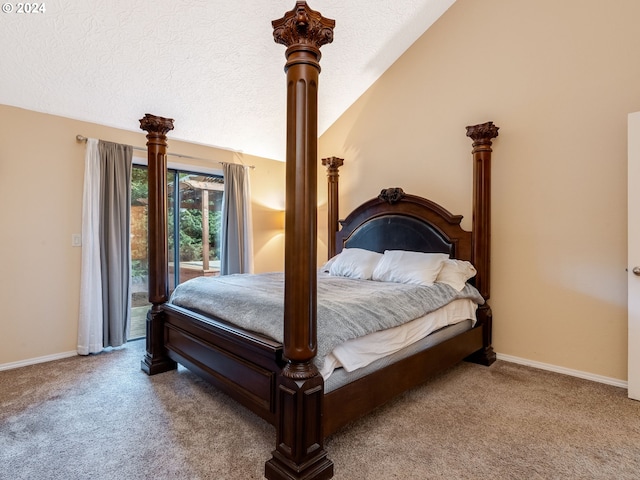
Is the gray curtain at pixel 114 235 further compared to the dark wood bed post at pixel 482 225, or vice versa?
the gray curtain at pixel 114 235

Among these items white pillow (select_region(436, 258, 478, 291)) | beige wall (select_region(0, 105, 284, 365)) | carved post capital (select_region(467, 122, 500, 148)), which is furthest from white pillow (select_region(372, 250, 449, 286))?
beige wall (select_region(0, 105, 284, 365))

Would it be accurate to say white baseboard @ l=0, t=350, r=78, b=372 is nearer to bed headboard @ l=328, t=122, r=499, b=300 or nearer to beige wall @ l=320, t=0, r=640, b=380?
bed headboard @ l=328, t=122, r=499, b=300

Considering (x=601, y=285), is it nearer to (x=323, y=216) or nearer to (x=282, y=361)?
(x=282, y=361)

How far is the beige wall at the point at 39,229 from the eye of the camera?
9.70 feet

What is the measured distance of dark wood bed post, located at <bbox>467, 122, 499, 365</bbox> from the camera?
315cm

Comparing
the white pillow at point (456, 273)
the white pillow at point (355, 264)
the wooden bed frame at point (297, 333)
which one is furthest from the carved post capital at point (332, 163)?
the white pillow at point (456, 273)

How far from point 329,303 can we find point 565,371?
7.47 ft

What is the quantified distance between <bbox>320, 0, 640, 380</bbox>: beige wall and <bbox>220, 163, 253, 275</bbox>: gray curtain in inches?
66.0

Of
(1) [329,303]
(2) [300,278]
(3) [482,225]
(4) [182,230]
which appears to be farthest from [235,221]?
(2) [300,278]

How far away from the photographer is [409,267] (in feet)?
10.1

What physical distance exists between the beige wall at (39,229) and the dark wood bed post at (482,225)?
3421mm

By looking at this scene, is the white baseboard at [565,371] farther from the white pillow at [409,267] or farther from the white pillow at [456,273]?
the white pillow at [409,267]

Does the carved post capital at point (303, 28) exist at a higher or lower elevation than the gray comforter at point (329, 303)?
higher

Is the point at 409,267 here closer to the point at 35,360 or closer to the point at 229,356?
the point at 229,356
